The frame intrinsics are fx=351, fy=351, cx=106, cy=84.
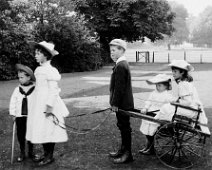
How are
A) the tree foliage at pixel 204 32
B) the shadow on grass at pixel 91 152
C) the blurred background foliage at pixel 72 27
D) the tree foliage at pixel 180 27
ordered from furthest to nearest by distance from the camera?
the tree foliage at pixel 180 27, the tree foliage at pixel 204 32, the blurred background foliage at pixel 72 27, the shadow on grass at pixel 91 152

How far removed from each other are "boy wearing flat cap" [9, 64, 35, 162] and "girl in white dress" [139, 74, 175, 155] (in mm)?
1756

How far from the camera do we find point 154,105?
18.1ft

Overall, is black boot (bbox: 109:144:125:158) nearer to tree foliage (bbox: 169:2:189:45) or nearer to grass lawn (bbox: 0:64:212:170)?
grass lawn (bbox: 0:64:212:170)

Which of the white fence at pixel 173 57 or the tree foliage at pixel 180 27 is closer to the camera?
the white fence at pixel 173 57

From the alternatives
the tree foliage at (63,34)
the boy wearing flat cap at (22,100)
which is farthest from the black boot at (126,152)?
the tree foliage at (63,34)

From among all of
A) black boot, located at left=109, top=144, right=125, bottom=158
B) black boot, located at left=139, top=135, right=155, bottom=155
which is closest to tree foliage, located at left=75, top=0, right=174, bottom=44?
black boot, located at left=139, top=135, right=155, bottom=155

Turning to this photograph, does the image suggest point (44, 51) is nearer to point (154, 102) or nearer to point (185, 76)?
point (154, 102)

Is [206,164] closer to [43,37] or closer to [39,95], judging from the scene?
[39,95]

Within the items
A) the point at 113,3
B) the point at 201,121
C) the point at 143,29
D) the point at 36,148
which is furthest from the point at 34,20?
the point at 201,121

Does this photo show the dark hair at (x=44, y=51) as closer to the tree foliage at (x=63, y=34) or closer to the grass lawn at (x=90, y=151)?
the grass lawn at (x=90, y=151)

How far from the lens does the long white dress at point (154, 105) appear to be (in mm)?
5324

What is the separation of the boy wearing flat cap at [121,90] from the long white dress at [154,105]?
361 millimetres

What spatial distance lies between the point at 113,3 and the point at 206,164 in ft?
83.8

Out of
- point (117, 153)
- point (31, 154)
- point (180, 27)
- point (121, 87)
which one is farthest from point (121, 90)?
point (180, 27)
